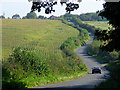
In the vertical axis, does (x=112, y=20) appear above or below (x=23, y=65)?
above

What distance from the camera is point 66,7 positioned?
60.8 ft

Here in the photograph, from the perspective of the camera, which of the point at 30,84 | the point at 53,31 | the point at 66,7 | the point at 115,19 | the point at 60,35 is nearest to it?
the point at 115,19

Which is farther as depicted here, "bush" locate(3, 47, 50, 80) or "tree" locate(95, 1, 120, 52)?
"bush" locate(3, 47, 50, 80)

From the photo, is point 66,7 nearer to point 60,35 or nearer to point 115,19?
point 115,19

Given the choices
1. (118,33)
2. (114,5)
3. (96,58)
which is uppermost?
(114,5)

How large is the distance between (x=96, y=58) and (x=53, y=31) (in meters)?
21.2

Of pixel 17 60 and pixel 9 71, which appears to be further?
pixel 17 60

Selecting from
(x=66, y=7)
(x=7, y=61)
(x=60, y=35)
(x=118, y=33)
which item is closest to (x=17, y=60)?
(x=7, y=61)

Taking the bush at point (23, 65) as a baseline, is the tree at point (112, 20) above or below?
above

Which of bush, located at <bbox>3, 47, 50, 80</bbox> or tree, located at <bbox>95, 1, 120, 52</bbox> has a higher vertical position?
tree, located at <bbox>95, 1, 120, 52</bbox>

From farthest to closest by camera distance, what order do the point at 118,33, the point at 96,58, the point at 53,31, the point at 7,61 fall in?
the point at 53,31
the point at 96,58
the point at 7,61
the point at 118,33

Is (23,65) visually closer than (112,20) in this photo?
No

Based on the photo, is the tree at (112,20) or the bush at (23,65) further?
the bush at (23,65)

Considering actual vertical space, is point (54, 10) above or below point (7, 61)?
above
